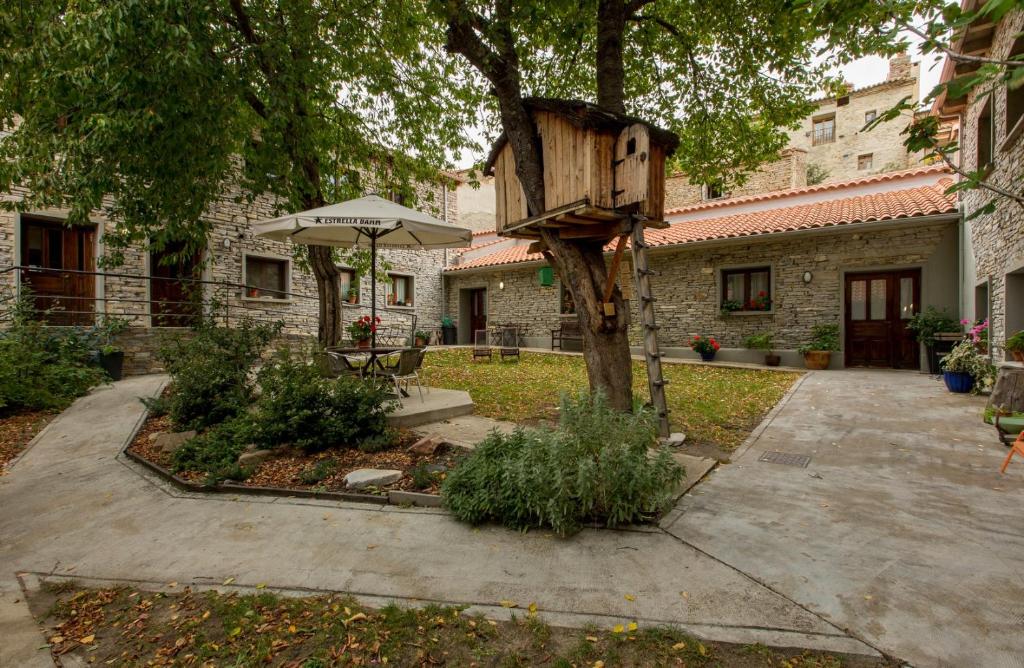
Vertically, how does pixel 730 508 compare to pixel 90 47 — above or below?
below

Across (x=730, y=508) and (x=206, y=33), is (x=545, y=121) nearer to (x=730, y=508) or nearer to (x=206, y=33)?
(x=206, y=33)

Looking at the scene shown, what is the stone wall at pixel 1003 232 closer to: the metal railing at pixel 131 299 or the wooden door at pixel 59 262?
the metal railing at pixel 131 299

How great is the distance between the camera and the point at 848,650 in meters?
1.88

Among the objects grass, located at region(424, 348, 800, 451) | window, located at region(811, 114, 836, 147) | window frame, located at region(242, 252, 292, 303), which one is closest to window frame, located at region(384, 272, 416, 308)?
window frame, located at region(242, 252, 292, 303)

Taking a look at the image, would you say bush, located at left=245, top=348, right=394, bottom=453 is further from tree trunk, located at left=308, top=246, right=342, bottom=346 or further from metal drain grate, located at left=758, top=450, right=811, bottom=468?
metal drain grate, located at left=758, top=450, right=811, bottom=468

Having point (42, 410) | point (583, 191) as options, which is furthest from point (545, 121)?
point (42, 410)

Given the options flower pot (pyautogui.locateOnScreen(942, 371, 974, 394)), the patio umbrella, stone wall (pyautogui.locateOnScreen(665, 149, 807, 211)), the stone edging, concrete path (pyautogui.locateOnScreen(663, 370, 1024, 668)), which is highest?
stone wall (pyautogui.locateOnScreen(665, 149, 807, 211))

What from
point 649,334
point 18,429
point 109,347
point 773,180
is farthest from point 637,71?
point 773,180

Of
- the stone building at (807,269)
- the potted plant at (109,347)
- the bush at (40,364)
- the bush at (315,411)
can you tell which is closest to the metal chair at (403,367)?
the bush at (315,411)

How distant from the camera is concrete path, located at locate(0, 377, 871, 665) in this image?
7.13ft

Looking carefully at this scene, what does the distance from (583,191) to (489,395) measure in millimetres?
3726

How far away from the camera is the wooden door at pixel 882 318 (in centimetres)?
1000

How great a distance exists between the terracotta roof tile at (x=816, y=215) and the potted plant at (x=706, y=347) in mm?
2471

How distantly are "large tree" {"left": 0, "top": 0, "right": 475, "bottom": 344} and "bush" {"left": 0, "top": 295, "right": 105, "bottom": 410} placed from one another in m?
1.56
